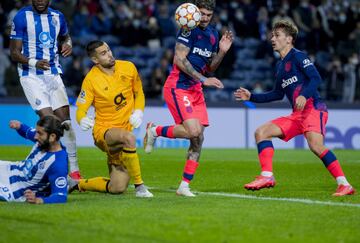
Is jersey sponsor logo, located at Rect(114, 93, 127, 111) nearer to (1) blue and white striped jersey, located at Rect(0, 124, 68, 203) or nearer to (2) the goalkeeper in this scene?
(2) the goalkeeper

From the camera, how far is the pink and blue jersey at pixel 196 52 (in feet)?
36.6

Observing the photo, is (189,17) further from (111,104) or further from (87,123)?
(87,123)

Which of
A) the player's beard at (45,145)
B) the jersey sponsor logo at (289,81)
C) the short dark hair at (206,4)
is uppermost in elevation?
the short dark hair at (206,4)

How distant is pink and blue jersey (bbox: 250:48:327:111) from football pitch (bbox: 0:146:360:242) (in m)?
1.14

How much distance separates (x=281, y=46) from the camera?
11.3 m

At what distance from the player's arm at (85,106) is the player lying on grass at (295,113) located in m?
1.77

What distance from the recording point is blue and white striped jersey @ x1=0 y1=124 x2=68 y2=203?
9.35 meters

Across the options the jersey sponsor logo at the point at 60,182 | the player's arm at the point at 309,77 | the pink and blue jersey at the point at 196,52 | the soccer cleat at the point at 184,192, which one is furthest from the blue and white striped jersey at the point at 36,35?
the player's arm at the point at 309,77

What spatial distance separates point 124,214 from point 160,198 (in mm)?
A: 1615

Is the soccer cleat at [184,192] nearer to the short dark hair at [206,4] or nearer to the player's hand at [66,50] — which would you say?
the short dark hair at [206,4]

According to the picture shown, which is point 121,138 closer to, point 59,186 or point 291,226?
point 59,186

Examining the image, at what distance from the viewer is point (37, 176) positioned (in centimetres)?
948

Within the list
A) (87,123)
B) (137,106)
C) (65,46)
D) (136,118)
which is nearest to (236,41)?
(65,46)

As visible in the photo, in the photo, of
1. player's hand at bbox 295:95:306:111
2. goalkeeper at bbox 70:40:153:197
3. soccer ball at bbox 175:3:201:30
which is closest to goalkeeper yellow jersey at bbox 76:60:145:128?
goalkeeper at bbox 70:40:153:197
